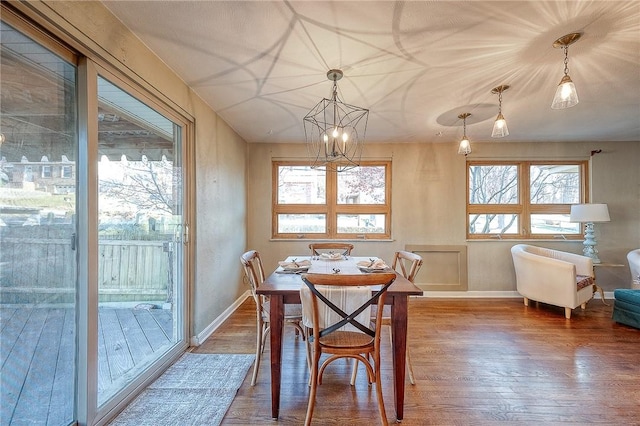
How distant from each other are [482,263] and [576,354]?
1.81 m

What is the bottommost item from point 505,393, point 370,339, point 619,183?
point 505,393

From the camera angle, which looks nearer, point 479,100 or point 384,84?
point 384,84

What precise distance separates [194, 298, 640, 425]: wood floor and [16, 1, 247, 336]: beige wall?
535 millimetres

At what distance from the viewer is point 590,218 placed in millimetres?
3699

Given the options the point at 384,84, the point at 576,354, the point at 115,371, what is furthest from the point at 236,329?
the point at 576,354

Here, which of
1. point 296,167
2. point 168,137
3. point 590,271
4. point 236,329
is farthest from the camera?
point 296,167

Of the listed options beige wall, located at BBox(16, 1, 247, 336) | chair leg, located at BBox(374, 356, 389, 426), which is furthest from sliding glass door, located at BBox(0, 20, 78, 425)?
chair leg, located at BBox(374, 356, 389, 426)

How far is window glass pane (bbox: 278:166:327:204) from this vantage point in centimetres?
439

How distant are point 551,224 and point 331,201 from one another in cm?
344

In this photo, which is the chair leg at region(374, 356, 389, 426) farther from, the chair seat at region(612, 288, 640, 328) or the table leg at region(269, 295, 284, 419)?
the chair seat at region(612, 288, 640, 328)

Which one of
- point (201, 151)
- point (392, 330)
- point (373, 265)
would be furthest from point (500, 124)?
point (201, 151)

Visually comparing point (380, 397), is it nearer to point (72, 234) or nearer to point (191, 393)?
point (191, 393)

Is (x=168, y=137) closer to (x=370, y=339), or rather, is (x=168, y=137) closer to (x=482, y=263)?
(x=370, y=339)

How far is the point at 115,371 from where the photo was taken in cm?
184
